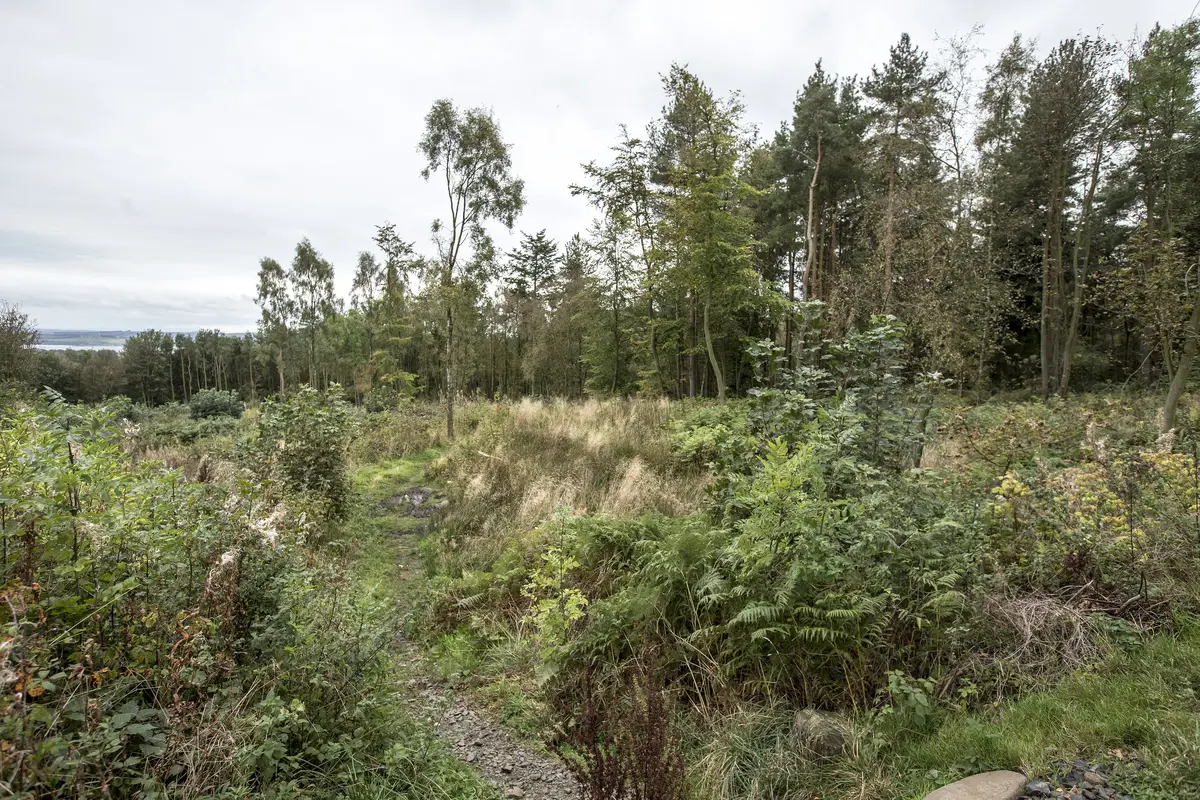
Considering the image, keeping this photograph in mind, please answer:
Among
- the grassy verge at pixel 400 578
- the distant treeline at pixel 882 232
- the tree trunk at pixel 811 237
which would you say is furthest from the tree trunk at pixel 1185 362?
the tree trunk at pixel 811 237

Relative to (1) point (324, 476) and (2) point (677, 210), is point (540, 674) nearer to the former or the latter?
(1) point (324, 476)

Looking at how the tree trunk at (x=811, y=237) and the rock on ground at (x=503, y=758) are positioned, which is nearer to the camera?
the rock on ground at (x=503, y=758)

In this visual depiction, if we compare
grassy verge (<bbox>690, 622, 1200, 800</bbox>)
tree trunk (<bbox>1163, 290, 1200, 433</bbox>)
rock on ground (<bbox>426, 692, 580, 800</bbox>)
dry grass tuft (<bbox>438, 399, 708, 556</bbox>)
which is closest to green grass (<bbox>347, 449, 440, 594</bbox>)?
dry grass tuft (<bbox>438, 399, 708, 556</bbox>)

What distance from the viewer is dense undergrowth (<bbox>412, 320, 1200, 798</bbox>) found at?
101 inches

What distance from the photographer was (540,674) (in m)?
3.94

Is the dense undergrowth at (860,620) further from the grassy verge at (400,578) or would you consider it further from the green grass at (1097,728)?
the grassy verge at (400,578)

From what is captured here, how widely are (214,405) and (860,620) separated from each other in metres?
29.8

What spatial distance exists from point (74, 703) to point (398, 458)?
412 inches

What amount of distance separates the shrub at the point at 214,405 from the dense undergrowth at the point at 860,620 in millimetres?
25582

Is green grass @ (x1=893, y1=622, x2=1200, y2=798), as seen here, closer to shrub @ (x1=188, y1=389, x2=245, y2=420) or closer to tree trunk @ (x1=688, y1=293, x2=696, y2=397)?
tree trunk @ (x1=688, y1=293, x2=696, y2=397)

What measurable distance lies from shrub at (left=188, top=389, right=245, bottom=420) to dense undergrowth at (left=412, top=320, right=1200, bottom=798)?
25.6 meters

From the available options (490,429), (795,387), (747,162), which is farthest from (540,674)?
(747,162)

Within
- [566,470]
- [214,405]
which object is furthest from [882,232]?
[214,405]

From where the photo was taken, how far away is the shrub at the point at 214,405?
24.7m
